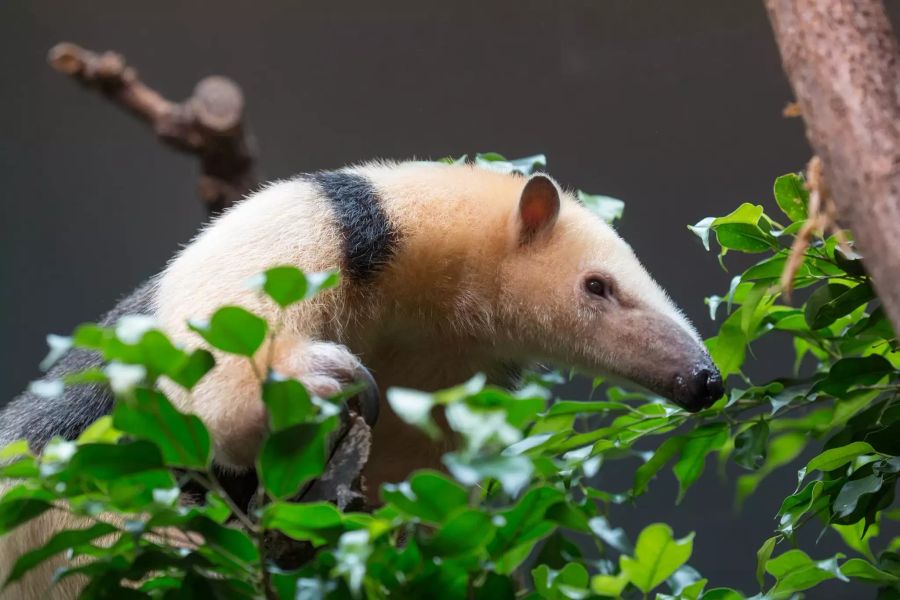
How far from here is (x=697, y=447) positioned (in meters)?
2.48

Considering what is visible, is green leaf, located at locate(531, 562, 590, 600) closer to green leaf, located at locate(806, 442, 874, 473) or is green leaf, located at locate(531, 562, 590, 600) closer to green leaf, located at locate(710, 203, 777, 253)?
green leaf, located at locate(806, 442, 874, 473)

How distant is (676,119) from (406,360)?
2531 millimetres

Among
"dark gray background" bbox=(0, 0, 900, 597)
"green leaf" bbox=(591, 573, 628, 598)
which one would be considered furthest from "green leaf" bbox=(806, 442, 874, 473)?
"dark gray background" bbox=(0, 0, 900, 597)

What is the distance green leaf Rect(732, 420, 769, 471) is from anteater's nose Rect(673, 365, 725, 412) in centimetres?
14

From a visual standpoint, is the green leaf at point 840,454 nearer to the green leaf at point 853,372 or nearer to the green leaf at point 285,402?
the green leaf at point 853,372

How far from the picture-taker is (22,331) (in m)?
5.17

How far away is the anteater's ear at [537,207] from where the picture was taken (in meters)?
2.75

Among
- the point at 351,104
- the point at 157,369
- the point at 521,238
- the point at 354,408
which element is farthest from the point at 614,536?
the point at 351,104

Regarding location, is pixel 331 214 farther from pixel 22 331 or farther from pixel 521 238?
pixel 22 331

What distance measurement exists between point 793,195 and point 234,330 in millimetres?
1392

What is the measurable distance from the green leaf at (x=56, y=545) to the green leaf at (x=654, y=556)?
33.1 inches

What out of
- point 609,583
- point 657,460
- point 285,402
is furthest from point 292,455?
point 657,460

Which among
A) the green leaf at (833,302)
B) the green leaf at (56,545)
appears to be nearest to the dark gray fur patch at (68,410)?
the green leaf at (56,545)

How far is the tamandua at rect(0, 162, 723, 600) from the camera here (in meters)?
2.53
